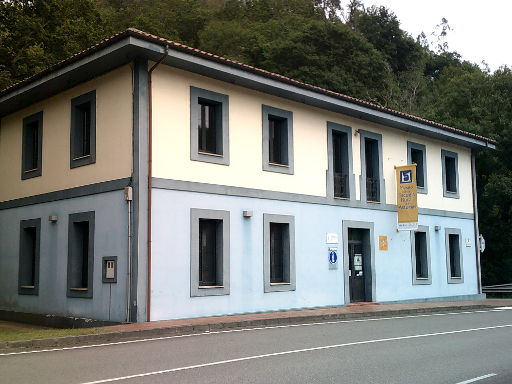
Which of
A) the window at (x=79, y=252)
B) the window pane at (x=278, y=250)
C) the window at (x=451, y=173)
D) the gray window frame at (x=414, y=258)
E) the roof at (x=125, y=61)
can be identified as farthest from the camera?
the window at (x=451, y=173)

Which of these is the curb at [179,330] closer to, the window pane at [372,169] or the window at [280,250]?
the window at [280,250]

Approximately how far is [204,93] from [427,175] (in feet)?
38.7

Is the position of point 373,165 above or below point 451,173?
below

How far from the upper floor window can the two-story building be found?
0.05 m

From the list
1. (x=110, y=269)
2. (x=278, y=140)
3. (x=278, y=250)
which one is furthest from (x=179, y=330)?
(x=278, y=140)

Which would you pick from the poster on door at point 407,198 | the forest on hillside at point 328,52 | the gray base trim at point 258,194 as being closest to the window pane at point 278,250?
the gray base trim at point 258,194

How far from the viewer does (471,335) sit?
42.6ft

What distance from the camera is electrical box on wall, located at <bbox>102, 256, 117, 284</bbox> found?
15453mm

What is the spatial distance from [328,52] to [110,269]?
34122 mm

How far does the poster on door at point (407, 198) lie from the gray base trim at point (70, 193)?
11295 millimetres

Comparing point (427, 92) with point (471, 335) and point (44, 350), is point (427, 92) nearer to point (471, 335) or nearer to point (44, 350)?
point (471, 335)

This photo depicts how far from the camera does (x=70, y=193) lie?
17.4 meters

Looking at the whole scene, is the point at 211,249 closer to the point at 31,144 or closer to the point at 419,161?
the point at 31,144

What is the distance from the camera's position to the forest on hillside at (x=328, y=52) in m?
29.6
